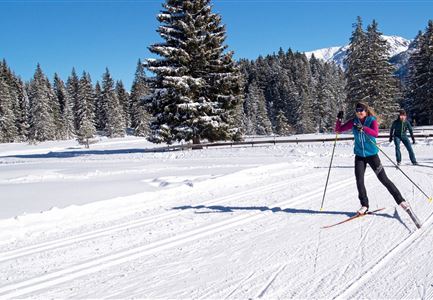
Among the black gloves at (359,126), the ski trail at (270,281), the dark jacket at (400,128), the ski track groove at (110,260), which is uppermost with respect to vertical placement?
the black gloves at (359,126)

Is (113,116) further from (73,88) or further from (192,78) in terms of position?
(192,78)

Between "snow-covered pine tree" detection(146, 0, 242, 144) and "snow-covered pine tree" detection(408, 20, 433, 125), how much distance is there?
92.0 feet


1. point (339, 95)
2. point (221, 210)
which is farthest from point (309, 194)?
point (339, 95)

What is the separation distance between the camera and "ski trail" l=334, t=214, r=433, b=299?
3.76 metres

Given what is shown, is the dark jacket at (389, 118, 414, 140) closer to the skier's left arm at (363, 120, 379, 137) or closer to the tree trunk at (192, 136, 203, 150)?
the skier's left arm at (363, 120, 379, 137)

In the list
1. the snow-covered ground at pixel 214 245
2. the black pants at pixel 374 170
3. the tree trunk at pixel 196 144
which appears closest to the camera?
the snow-covered ground at pixel 214 245

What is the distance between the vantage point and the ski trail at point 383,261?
12.3ft

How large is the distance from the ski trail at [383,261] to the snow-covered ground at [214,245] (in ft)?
0.03

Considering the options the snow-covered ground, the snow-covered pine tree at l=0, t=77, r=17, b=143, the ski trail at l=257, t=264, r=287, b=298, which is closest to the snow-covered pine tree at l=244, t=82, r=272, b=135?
the snow-covered pine tree at l=0, t=77, r=17, b=143

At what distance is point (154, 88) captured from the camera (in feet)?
90.8

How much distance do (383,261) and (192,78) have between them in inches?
911

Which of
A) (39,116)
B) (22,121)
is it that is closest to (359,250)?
(39,116)

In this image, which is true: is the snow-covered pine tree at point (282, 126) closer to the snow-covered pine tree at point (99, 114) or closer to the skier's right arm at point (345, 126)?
the snow-covered pine tree at point (99, 114)

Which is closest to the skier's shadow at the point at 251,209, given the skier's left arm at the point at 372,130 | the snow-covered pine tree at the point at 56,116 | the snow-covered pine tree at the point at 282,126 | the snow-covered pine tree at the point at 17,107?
the skier's left arm at the point at 372,130
